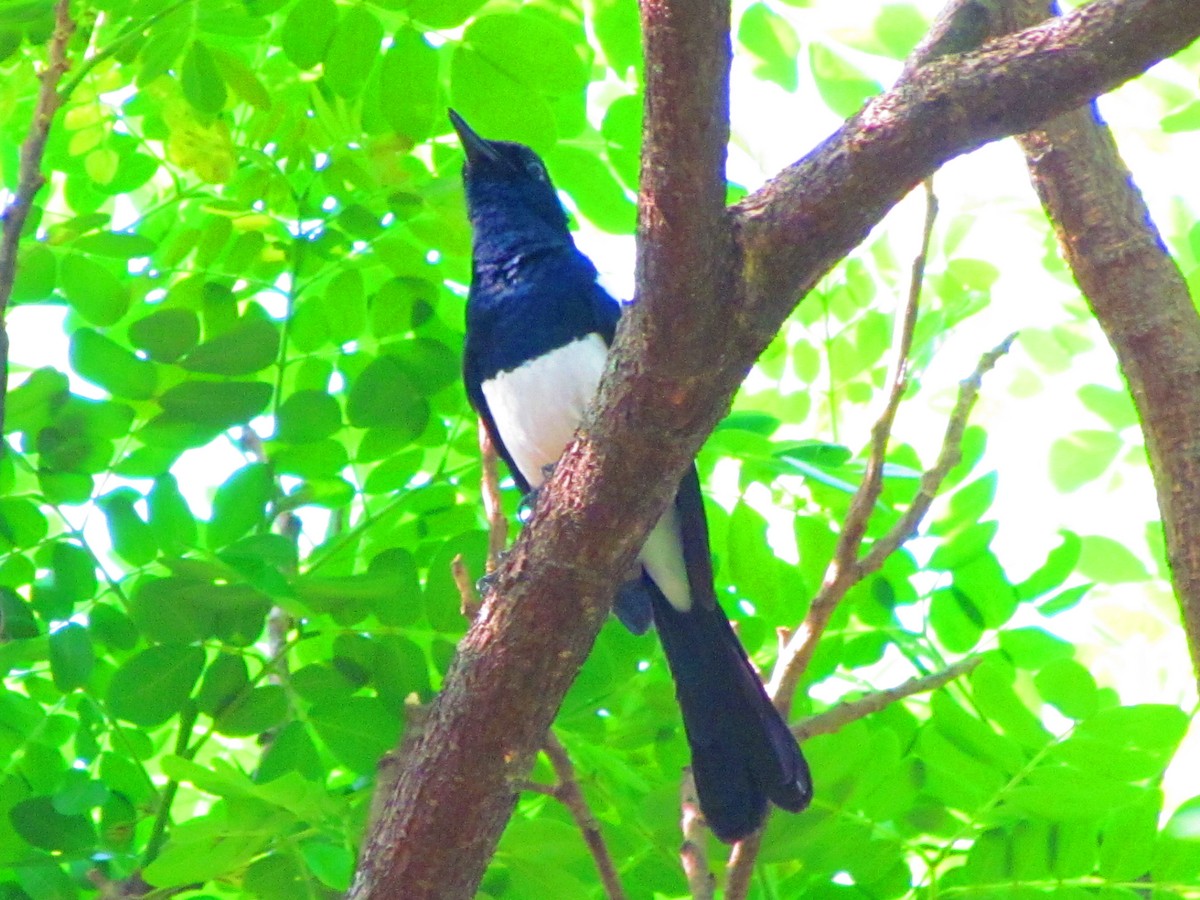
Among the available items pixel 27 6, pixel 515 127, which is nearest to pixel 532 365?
pixel 515 127

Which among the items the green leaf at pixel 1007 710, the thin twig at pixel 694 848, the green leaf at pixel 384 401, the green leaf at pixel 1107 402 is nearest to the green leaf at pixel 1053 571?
the green leaf at pixel 1007 710

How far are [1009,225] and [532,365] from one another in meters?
1.28

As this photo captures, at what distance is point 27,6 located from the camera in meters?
2.53

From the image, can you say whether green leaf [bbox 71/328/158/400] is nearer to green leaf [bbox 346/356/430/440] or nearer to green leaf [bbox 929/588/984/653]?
green leaf [bbox 346/356/430/440]

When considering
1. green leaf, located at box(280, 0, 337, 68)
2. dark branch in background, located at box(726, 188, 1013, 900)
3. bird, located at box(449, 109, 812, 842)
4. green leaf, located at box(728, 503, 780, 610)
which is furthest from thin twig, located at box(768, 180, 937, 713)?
green leaf, located at box(280, 0, 337, 68)

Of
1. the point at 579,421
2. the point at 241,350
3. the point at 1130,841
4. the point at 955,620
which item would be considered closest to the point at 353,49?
the point at 241,350

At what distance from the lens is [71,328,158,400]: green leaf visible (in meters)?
2.65

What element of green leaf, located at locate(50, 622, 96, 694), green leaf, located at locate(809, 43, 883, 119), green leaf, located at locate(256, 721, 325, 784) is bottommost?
green leaf, located at locate(256, 721, 325, 784)

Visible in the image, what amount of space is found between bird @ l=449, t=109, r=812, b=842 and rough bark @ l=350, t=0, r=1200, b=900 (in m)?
0.54

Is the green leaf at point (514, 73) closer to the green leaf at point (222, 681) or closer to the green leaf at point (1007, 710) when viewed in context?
the green leaf at point (222, 681)

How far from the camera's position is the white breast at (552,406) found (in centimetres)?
315

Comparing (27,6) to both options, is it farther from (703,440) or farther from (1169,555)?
(1169,555)

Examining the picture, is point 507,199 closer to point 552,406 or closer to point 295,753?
point 552,406

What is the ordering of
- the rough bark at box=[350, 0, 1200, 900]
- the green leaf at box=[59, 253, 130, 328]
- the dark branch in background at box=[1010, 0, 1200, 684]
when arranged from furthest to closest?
the green leaf at box=[59, 253, 130, 328]
the dark branch in background at box=[1010, 0, 1200, 684]
the rough bark at box=[350, 0, 1200, 900]
